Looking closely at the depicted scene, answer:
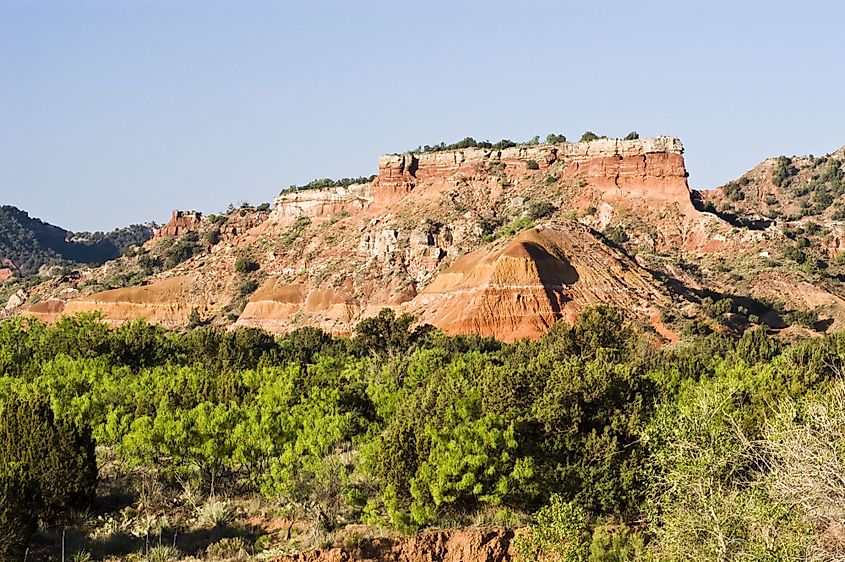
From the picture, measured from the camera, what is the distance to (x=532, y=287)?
9719cm

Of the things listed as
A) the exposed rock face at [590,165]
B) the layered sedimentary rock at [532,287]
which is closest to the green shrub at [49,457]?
the layered sedimentary rock at [532,287]

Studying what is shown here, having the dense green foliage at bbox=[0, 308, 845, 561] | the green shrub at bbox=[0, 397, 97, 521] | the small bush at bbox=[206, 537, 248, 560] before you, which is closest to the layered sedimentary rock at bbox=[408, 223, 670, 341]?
the dense green foliage at bbox=[0, 308, 845, 561]

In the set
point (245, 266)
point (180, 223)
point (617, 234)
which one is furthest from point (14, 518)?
point (180, 223)

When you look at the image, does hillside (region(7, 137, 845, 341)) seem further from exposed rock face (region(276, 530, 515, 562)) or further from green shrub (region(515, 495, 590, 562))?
green shrub (region(515, 495, 590, 562))

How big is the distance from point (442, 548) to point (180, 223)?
14454 centimetres

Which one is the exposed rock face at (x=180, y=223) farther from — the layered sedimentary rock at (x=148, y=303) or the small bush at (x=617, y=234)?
the small bush at (x=617, y=234)

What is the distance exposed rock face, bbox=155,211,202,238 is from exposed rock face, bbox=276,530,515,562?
14091 centimetres

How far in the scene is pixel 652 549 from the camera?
29.6 metres

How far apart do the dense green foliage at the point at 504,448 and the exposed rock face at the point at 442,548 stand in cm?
77

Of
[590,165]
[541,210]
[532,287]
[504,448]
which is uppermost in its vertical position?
[590,165]

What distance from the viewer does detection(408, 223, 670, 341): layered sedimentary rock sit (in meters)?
A: 95.1

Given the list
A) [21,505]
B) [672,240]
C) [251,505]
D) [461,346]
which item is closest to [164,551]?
[21,505]

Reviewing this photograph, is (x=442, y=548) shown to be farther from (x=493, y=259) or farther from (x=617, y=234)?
(x=617, y=234)

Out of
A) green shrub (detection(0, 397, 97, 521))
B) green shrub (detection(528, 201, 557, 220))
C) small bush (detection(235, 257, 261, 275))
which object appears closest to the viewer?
green shrub (detection(0, 397, 97, 521))
